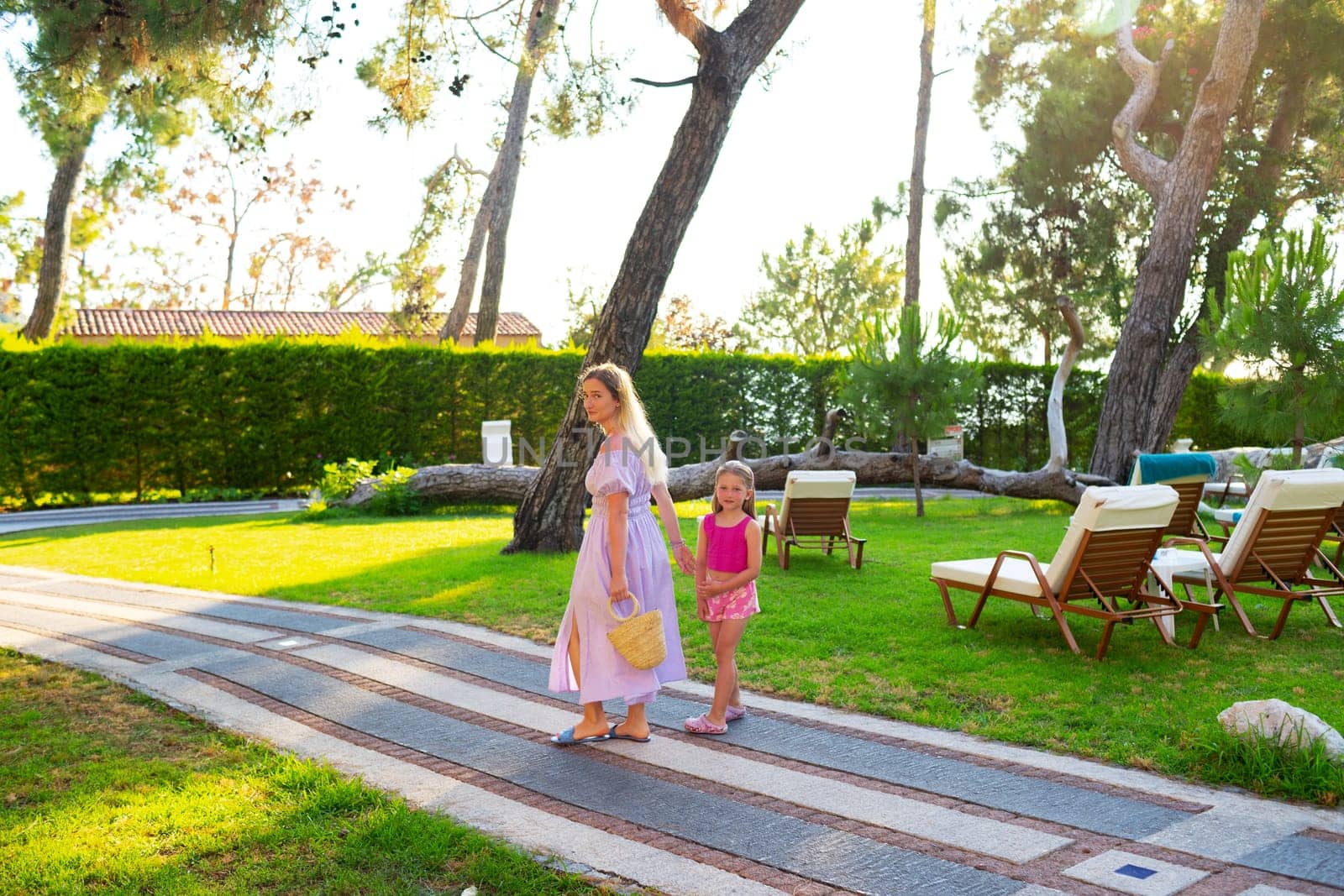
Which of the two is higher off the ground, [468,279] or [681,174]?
[468,279]

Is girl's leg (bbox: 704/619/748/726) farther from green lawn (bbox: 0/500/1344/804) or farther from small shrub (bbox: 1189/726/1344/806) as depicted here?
small shrub (bbox: 1189/726/1344/806)

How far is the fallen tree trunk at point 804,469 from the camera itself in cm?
1493

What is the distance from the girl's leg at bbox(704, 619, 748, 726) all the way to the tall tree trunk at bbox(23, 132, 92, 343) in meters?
17.8

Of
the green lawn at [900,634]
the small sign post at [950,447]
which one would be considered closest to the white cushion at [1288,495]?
the green lawn at [900,634]

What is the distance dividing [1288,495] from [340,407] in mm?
15168

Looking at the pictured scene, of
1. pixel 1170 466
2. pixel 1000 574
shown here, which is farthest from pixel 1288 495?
pixel 1170 466

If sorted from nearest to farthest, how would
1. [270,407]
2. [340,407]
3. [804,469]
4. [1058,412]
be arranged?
[1058,412], [804,469], [270,407], [340,407]

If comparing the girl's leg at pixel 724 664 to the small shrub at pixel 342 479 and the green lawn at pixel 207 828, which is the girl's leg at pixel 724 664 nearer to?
the green lawn at pixel 207 828

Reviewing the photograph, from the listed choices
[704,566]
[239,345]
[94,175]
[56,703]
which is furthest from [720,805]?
[94,175]

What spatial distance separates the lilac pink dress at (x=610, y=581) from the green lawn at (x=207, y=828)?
3.40 ft

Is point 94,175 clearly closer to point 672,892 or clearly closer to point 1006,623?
point 1006,623

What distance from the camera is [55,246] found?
1853 cm

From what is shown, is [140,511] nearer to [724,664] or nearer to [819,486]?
[819,486]

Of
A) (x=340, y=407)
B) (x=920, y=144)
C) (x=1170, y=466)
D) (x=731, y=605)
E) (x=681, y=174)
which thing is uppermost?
(x=920, y=144)
